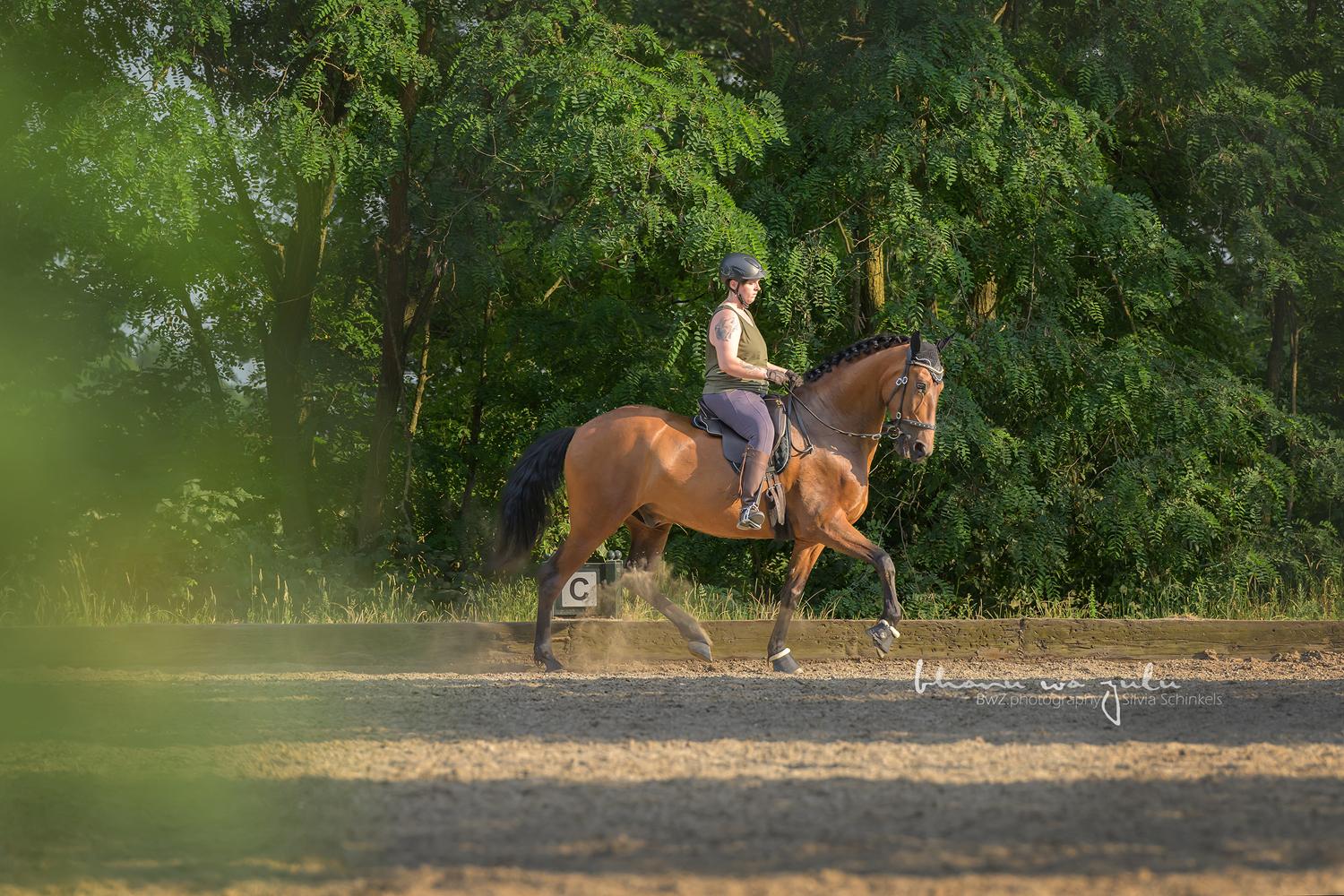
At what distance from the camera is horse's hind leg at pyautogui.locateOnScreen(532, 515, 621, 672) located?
25.6 feet

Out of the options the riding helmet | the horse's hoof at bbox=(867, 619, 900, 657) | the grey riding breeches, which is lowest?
the horse's hoof at bbox=(867, 619, 900, 657)

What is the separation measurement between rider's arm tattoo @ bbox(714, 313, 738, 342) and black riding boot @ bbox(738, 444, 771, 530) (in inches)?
30.2

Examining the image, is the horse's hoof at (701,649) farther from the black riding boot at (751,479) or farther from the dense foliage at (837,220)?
the dense foliage at (837,220)

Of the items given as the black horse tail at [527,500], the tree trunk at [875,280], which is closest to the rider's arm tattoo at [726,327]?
the black horse tail at [527,500]

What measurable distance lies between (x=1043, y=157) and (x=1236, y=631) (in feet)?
15.5

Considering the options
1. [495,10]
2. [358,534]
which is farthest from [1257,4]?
[358,534]

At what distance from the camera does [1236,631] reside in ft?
27.1

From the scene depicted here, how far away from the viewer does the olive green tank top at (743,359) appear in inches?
303

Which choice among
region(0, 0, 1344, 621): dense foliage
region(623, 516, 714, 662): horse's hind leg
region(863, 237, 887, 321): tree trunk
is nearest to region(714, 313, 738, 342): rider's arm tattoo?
region(623, 516, 714, 662): horse's hind leg

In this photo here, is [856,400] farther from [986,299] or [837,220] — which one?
[986,299]

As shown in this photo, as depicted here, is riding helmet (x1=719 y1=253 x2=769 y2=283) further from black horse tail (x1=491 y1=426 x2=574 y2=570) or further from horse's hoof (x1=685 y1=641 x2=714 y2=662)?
horse's hoof (x1=685 y1=641 x2=714 y2=662)

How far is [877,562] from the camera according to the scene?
7.56m

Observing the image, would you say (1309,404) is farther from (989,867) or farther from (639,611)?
(989,867)

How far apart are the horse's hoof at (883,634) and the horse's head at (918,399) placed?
1.14 meters
